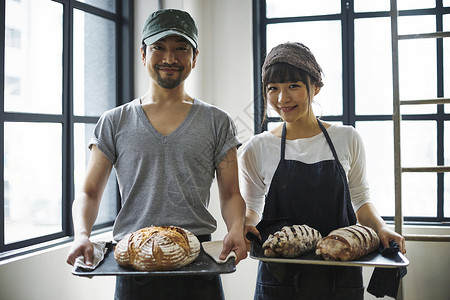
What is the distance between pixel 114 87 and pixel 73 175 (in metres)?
0.68

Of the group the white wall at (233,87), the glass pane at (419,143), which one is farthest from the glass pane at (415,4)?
the white wall at (233,87)

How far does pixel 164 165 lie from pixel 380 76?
6.80 feet

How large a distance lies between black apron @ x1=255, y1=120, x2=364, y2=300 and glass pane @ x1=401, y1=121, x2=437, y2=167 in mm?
1548

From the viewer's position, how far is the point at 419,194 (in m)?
2.96

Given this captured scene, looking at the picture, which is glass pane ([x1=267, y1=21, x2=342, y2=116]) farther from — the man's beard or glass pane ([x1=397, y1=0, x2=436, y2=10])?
the man's beard

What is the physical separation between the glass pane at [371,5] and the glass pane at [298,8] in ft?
0.41

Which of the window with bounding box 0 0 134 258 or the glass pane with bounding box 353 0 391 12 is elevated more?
the glass pane with bounding box 353 0 391 12

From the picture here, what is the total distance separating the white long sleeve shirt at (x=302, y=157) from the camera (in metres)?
1.63

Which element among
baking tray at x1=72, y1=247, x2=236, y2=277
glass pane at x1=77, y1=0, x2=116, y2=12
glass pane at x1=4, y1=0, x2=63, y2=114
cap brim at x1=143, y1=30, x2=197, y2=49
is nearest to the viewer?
baking tray at x1=72, y1=247, x2=236, y2=277

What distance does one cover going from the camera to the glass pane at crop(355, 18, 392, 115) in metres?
3.02

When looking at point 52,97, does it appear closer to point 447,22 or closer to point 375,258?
point 375,258

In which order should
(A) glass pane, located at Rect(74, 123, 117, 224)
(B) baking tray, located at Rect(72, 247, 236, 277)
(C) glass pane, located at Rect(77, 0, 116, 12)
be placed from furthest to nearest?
1. (C) glass pane, located at Rect(77, 0, 116, 12)
2. (A) glass pane, located at Rect(74, 123, 117, 224)
3. (B) baking tray, located at Rect(72, 247, 236, 277)

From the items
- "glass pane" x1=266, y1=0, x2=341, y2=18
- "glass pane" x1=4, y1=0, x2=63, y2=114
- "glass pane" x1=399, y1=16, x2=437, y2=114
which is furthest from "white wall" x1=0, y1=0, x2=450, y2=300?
"glass pane" x1=399, y1=16, x2=437, y2=114

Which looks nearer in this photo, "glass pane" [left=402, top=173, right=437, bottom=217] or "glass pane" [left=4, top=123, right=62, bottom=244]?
"glass pane" [left=4, top=123, right=62, bottom=244]
